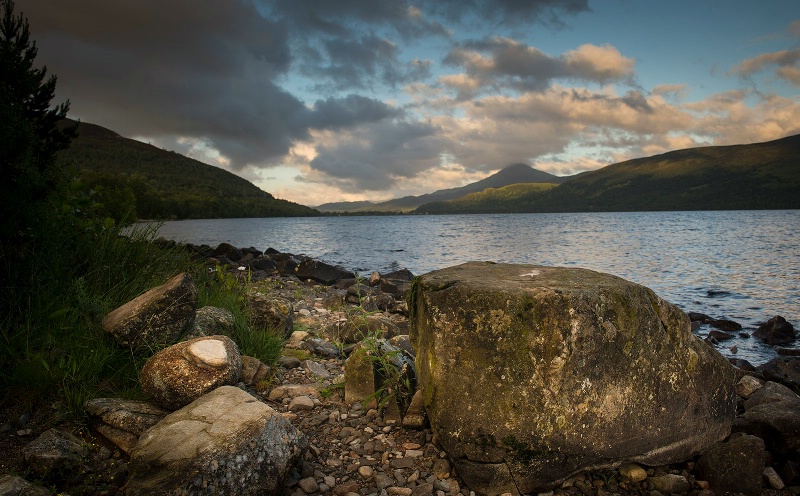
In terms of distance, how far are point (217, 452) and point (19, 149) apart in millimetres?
4947

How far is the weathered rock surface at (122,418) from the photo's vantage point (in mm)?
4312

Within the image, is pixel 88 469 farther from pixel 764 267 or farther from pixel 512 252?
pixel 512 252

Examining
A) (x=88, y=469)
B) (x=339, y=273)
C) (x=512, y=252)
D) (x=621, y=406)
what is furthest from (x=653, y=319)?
(x=512, y=252)

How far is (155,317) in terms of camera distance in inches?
218

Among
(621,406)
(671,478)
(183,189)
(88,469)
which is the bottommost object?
(671,478)

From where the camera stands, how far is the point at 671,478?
168 inches

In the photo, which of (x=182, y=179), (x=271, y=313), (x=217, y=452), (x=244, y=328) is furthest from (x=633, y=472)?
(x=182, y=179)

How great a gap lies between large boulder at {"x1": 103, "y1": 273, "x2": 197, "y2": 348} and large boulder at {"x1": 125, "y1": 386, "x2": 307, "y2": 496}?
186cm

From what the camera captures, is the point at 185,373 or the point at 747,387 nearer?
the point at 185,373

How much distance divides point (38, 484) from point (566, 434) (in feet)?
15.1

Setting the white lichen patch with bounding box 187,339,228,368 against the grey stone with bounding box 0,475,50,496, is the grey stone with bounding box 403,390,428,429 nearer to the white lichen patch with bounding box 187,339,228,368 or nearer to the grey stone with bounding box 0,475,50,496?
the white lichen patch with bounding box 187,339,228,368

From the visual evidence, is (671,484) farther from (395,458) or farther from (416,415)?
(395,458)

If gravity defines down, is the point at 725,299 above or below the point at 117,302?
below

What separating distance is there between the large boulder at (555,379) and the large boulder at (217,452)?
1.58 meters
